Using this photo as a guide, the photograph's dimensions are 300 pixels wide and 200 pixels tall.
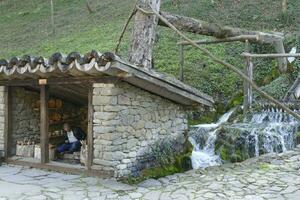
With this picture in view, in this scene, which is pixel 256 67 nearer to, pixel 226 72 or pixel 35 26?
pixel 226 72

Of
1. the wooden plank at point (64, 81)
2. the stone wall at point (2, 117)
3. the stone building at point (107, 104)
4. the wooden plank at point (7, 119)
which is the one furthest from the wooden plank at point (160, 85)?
the stone wall at point (2, 117)

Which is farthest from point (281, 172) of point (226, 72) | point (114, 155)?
point (226, 72)

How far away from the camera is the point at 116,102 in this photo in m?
6.32

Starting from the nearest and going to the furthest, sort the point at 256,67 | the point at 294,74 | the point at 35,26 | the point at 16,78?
the point at 16,78
the point at 294,74
the point at 256,67
the point at 35,26

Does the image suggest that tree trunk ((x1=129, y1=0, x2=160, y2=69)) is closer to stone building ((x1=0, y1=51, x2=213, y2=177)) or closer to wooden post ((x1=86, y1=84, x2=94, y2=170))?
stone building ((x1=0, y1=51, x2=213, y2=177))

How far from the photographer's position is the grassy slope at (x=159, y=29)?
12.2m

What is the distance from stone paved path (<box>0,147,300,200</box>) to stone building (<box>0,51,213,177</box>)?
1.45 feet

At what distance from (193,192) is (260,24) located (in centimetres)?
1199

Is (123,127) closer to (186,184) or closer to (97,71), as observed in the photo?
(97,71)

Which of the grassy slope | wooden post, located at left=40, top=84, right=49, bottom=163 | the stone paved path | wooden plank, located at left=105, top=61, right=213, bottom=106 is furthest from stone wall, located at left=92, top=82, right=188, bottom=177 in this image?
the grassy slope

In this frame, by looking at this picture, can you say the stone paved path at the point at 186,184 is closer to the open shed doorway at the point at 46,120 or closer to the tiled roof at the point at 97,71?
the open shed doorway at the point at 46,120

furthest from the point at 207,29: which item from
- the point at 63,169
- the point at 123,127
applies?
the point at 63,169

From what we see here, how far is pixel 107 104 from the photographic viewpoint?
20.7 feet

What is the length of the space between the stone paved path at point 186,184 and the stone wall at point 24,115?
1.15m
